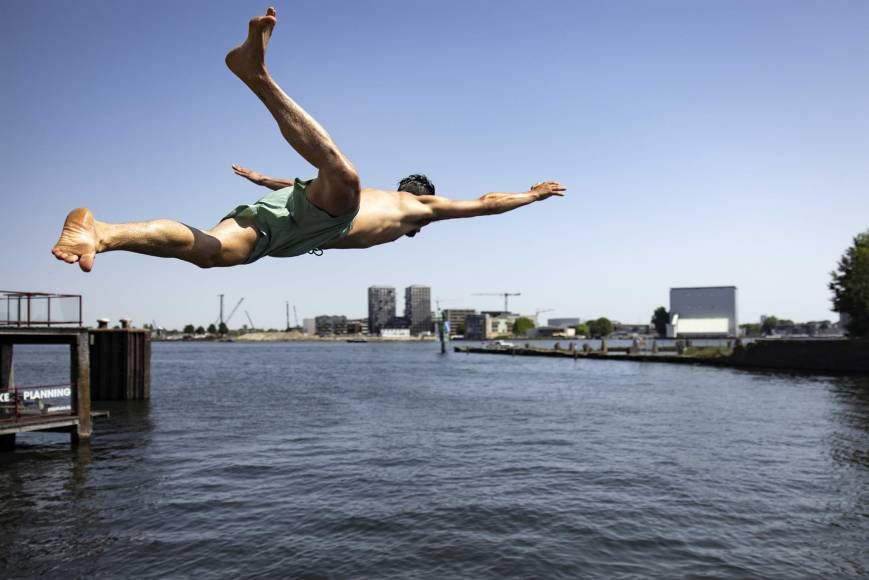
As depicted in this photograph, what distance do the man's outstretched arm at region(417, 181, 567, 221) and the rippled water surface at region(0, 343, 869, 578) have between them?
13.5 meters

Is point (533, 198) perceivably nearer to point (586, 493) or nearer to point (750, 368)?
point (586, 493)

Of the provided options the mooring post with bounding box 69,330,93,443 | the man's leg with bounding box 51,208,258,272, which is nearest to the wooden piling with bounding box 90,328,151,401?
the mooring post with bounding box 69,330,93,443

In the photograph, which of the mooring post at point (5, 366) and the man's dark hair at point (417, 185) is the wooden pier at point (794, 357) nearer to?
the mooring post at point (5, 366)

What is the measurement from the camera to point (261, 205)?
4730 mm

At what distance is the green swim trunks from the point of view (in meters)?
4.71

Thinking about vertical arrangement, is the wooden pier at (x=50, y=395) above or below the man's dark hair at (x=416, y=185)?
Answer: below

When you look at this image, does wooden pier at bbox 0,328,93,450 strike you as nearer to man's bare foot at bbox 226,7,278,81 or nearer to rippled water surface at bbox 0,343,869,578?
rippled water surface at bbox 0,343,869,578

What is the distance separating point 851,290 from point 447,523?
80614mm

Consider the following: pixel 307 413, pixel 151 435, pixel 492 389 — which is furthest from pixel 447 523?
pixel 492 389

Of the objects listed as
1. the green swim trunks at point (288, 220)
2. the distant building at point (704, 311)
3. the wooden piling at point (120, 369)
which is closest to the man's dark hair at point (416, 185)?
the green swim trunks at point (288, 220)

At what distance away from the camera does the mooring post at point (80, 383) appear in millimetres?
32156

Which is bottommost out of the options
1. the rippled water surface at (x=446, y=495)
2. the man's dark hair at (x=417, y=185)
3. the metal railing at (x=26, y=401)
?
the rippled water surface at (x=446, y=495)

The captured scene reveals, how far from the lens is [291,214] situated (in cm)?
476

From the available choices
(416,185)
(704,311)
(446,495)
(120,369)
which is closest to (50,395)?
(446,495)
